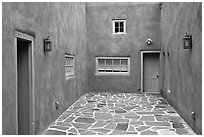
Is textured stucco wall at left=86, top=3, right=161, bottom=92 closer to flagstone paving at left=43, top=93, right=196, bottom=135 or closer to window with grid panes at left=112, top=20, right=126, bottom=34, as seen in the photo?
window with grid panes at left=112, top=20, right=126, bottom=34

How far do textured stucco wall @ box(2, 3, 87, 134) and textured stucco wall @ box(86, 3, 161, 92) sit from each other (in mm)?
1784

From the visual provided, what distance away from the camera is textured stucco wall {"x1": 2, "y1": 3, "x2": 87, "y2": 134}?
378 cm

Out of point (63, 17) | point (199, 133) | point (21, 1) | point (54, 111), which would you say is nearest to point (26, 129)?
point (54, 111)

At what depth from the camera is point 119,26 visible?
12.6m

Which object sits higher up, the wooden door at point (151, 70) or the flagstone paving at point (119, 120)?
the wooden door at point (151, 70)

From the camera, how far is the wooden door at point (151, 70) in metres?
12.5

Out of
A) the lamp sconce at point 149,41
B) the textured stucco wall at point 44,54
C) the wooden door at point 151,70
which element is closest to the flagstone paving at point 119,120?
the textured stucco wall at point 44,54

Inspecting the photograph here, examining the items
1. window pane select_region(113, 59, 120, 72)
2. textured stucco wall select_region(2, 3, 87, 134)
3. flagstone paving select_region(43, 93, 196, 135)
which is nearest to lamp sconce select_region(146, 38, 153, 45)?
window pane select_region(113, 59, 120, 72)

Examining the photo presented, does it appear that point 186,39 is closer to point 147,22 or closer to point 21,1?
point 21,1

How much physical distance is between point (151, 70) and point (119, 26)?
287 centimetres

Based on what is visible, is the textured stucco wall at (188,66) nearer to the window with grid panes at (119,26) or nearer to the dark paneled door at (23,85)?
the dark paneled door at (23,85)

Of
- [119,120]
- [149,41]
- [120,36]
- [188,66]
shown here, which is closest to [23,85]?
[119,120]

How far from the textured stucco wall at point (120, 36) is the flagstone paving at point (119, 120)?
334cm

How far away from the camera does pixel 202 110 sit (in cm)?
496
